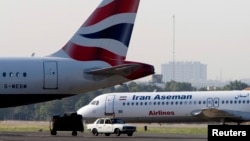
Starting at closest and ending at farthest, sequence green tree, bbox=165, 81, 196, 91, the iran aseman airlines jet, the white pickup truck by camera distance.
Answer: the iran aseman airlines jet < the white pickup truck < green tree, bbox=165, 81, 196, 91

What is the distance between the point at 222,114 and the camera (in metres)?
70.4

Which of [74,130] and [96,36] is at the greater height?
[96,36]

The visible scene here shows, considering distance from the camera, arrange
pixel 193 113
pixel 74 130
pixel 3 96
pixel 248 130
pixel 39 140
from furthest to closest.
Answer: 1. pixel 193 113
2. pixel 74 130
3. pixel 39 140
4. pixel 3 96
5. pixel 248 130

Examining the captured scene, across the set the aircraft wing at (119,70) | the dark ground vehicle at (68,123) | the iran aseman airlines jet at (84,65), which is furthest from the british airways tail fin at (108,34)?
the dark ground vehicle at (68,123)

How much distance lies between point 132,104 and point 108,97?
211 centimetres

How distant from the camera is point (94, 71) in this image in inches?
1677

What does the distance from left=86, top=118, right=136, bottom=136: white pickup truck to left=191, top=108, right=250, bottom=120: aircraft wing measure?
12.1 m

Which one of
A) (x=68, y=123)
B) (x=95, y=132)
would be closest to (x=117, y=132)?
(x=95, y=132)

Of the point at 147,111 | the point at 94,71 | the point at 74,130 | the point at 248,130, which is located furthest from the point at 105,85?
the point at 147,111

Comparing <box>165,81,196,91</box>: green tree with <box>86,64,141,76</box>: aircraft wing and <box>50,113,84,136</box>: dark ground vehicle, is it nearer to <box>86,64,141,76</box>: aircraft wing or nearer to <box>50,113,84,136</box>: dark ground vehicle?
<box>50,113,84,136</box>: dark ground vehicle

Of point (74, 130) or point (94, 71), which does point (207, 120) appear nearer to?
point (74, 130)

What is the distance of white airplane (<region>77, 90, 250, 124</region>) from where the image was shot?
6994cm

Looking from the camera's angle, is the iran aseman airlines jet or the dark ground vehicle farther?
the dark ground vehicle

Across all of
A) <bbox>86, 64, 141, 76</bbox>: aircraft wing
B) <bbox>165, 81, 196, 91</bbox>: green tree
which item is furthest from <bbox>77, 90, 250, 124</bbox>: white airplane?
<bbox>165, 81, 196, 91</bbox>: green tree
